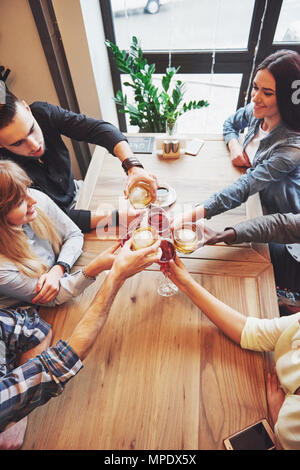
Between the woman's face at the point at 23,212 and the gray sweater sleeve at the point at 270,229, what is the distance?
2.73ft

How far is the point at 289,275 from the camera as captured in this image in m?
1.48

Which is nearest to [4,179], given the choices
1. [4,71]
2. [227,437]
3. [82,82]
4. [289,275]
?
[227,437]

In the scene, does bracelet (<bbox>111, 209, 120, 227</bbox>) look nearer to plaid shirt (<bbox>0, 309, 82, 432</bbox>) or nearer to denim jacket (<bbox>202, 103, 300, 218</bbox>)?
denim jacket (<bbox>202, 103, 300, 218</bbox>)

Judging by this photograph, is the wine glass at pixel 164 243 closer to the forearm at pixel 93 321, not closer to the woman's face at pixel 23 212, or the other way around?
the forearm at pixel 93 321

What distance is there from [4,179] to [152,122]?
1.41m

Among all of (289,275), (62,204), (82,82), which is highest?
(82,82)

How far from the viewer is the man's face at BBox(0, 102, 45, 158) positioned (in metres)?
1.26

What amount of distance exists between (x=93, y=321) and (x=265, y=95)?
4.75 feet

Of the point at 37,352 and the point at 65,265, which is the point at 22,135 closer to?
the point at 65,265

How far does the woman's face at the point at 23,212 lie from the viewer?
1.06 meters

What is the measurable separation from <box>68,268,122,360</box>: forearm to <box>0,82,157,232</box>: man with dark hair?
0.44 m

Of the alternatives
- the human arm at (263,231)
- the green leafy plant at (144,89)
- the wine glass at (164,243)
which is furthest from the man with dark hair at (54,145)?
the green leafy plant at (144,89)

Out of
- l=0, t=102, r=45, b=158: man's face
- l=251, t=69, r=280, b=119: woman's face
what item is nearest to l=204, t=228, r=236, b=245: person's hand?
l=251, t=69, r=280, b=119: woman's face
